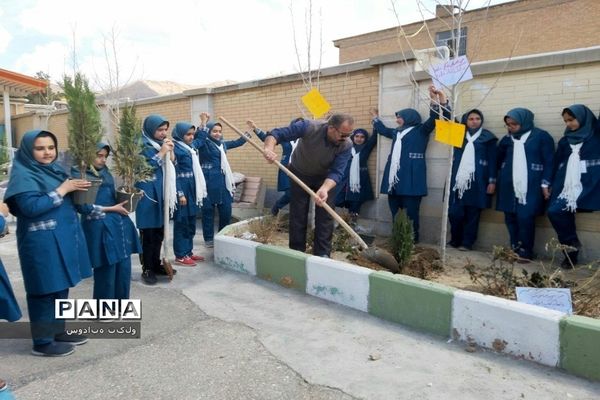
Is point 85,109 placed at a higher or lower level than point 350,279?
higher

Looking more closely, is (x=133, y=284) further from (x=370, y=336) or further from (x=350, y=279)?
(x=370, y=336)

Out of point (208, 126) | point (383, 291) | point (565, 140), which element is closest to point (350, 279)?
point (383, 291)

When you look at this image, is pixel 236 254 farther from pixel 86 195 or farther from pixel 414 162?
pixel 414 162

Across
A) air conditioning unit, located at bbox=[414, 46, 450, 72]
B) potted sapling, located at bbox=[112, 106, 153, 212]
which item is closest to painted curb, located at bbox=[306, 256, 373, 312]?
potted sapling, located at bbox=[112, 106, 153, 212]

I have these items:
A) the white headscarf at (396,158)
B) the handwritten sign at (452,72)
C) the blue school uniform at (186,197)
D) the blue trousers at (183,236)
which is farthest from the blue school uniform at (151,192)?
the white headscarf at (396,158)

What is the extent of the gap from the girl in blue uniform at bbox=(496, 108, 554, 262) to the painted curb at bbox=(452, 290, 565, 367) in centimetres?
191

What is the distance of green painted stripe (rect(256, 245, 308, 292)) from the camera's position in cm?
441

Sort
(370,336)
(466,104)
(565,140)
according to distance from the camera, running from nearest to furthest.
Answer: (370,336), (565,140), (466,104)

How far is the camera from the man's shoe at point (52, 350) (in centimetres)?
314

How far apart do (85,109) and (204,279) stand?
2317 millimetres

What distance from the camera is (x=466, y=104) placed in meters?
5.66

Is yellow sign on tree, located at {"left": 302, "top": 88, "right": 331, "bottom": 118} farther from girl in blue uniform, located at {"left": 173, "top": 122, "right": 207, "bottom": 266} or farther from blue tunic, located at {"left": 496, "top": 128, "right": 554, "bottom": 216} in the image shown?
blue tunic, located at {"left": 496, "top": 128, "right": 554, "bottom": 216}

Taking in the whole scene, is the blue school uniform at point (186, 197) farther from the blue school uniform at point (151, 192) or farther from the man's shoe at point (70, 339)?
the man's shoe at point (70, 339)

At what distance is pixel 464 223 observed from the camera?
5.70m
